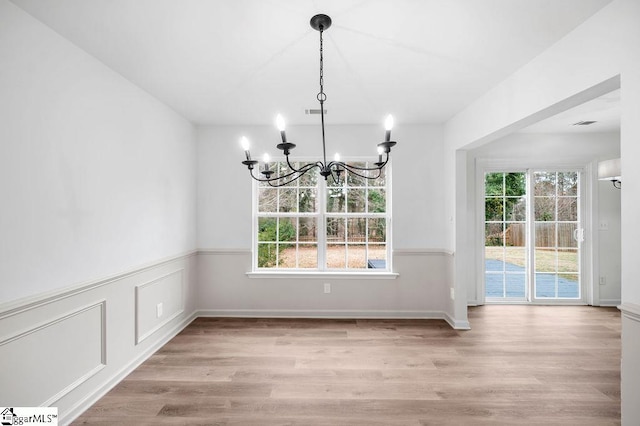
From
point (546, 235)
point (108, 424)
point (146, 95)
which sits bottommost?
point (108, 424)

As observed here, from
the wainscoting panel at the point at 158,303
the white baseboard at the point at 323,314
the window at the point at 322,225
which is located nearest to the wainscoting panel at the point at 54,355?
the wainscoting panel at the point at 158,303

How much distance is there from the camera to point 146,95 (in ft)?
9.34

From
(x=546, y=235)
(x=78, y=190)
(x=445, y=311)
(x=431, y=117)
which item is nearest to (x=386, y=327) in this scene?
(x=445, y=311)

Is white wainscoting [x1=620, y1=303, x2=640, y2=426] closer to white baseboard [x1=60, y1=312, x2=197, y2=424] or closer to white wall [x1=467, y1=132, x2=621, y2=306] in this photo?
white wall [x1=467, y1=132, x2=621, y2=306]

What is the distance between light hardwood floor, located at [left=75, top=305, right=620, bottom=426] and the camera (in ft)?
6.75

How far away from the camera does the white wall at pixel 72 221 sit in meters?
1.65

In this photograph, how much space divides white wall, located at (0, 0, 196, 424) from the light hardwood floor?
0.41m

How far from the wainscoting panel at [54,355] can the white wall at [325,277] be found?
1754 mm

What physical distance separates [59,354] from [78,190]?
3.40ft

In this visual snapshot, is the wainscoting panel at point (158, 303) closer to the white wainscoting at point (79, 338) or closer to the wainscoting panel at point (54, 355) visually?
the white wainscoting at point (79, 338)

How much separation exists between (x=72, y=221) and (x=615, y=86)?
133 inches

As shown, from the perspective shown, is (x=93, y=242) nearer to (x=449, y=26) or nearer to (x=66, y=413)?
(x=66, y=413)

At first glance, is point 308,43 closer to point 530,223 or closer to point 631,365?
point 631,365

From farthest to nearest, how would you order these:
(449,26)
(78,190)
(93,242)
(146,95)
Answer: (146,95), (93,242), (78,190), (449,26)
